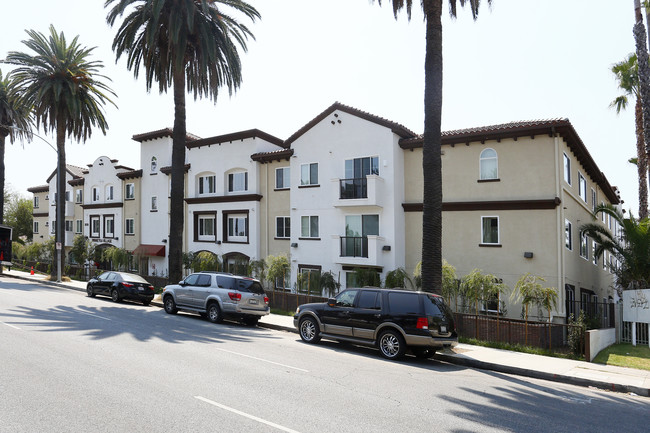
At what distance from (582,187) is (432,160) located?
528 inches

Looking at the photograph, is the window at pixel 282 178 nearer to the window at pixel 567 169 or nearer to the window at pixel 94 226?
the window at pixel 567 169

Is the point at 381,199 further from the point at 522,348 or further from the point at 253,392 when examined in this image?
the point at 253,392

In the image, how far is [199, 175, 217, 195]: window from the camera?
3120 cm

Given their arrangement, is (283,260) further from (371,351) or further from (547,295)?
(547,295)

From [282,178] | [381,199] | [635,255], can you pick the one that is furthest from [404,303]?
[282,178]

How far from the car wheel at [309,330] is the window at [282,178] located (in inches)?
546

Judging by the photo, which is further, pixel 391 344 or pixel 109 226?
pixel 109 226

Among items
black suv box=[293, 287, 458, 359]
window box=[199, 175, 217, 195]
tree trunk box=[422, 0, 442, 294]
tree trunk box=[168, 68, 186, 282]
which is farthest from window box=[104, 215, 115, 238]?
tree trunk box=[422, 0, 442, 294]

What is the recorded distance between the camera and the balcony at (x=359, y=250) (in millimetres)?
22156

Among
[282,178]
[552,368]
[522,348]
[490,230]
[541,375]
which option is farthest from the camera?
[282,178]

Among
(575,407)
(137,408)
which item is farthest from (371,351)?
(137,408)

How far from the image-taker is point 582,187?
24297mm

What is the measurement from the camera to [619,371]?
11797mm

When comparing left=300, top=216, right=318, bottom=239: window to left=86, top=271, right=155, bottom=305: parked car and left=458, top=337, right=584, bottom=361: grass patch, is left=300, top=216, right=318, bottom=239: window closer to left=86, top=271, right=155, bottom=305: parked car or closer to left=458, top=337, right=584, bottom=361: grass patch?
left=86, top=271, right=155, bottom=305: parked car
